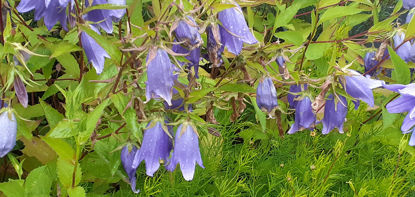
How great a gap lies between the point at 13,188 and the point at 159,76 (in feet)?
1.52

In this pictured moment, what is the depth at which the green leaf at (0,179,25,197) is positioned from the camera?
109cm

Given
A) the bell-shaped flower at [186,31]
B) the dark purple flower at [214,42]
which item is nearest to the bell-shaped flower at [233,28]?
the dark purple flower at [214,42]

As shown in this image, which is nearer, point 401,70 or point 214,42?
point 214,42

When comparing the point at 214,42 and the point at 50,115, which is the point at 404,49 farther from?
the point at 50,115

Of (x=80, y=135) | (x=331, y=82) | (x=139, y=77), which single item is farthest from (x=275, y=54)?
(x=80, y=135)

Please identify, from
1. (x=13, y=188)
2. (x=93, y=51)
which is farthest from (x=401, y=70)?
(x=13, y=188)

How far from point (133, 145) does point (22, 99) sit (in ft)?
0.93

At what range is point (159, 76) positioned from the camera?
3.10 feet

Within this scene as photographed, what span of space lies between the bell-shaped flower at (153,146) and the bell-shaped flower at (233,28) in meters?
0.26

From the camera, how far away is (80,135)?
94cm

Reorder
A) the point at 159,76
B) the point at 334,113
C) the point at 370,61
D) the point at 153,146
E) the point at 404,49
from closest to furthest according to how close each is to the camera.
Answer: the point at 159,76 → the point at 153,146 → the point at 334,113 → the point at 404,49 → the point at 370,61

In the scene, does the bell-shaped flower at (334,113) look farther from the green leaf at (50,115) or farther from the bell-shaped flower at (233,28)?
the green leaf at (50,115)

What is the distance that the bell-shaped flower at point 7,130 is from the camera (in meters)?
1.01

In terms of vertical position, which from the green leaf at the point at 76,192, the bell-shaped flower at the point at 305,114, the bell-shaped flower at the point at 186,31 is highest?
the bell-shaped flower at the point at 186,31
